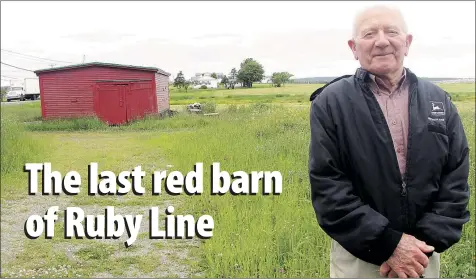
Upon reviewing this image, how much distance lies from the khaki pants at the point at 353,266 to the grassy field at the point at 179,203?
3.66 feet

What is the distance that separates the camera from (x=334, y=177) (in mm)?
1075

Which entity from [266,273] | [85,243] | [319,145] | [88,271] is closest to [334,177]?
[319,145]

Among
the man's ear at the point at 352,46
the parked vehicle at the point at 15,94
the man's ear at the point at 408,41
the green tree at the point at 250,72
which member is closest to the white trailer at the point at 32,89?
the parked vehicle at the point at 15,94

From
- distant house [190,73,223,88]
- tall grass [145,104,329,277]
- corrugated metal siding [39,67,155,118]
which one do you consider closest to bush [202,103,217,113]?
tall grass [145,104,329,277]

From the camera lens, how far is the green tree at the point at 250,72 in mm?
3475

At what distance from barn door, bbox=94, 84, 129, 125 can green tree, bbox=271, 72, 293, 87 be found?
4.64 ft

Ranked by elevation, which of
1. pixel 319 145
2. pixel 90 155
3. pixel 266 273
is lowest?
pixel 266 273

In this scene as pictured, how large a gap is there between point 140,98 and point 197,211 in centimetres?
185

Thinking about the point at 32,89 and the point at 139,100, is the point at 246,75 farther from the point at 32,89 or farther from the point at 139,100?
the point at 32,89

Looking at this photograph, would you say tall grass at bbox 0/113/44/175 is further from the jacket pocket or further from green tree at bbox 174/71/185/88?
the jacket pocket

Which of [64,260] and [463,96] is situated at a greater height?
[463,96]

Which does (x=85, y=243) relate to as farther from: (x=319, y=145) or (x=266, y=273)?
(x=319, y=145)

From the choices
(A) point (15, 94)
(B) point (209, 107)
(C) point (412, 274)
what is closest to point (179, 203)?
(A) point (15, 94)

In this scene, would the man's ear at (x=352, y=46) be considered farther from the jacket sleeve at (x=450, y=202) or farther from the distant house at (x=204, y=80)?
the distant house at (x=204, y=80)
